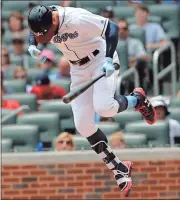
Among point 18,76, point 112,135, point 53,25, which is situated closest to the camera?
point 53,25

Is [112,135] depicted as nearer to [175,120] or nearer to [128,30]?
[175,120]

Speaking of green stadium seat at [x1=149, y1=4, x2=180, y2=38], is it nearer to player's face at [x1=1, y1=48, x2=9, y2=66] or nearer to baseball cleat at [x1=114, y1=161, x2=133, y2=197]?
player's face at [x1=1, y1=48, x2=9, y2=66]

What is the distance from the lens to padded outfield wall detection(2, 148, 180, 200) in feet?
37.9

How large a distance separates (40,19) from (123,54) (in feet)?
15.2

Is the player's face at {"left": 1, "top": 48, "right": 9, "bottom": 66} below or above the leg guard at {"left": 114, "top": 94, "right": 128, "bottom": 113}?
above

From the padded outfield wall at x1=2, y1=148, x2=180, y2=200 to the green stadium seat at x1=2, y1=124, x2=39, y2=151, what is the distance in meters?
0.42

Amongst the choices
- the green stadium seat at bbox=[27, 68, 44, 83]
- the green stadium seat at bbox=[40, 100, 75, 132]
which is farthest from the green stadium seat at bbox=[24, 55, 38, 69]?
the green stadium seat at bbox=[40, 100, 75, 132]

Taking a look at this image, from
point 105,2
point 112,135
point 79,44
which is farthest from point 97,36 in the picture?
point 105,2

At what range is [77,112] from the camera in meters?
9.20

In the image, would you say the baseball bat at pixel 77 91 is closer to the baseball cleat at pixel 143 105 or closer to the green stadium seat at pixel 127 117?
the baseball cleat at pixel 143 105

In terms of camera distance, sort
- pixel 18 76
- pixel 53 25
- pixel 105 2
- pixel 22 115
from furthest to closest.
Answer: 1. pixel 105 2
2. pixel 18 76
3. pixel 22 115
4. pixel 53 25

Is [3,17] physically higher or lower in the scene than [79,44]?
higher

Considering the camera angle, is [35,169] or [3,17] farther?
[3,17]

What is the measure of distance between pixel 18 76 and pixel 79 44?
4.47 meters
